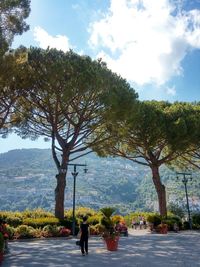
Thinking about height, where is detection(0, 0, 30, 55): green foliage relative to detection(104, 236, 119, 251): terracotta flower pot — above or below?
above

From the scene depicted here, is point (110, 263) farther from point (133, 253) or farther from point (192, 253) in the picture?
point (192, 253)

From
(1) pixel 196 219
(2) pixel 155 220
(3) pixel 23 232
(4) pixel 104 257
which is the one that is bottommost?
(4) pixel 104 257

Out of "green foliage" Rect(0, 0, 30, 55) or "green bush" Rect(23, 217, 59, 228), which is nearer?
"green foliage" Rect(0, 0, 30, 55)

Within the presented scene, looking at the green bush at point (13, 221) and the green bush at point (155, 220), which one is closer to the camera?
the green bush at point (13, 221)

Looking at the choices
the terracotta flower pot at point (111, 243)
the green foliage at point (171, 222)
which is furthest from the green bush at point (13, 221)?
the green foliage at point (171, 222)

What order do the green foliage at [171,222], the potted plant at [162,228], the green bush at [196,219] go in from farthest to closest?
the green bush at [196,219]
the green foliage at [171,222]
the potted plant at [162,228]

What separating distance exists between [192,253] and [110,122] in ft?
40.8

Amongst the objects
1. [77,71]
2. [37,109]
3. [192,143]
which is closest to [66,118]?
[37,109]

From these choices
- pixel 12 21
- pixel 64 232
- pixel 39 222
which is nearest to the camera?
pixel 12 21

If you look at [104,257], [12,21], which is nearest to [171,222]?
[104,257]

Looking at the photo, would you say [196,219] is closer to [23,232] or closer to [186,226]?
[186,226]

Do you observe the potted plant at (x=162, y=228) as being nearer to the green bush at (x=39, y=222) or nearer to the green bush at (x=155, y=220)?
the green bush at (x=155, y=220)

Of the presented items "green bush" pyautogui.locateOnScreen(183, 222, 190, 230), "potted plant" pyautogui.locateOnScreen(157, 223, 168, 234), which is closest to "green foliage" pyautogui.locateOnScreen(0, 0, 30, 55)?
"potted plant" pyautogui.locateOnScreen(157, 223, 168, 234)

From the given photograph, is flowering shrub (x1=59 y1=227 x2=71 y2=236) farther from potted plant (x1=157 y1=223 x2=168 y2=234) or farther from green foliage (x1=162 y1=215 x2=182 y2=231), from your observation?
green foliage (x1=162 y1=215 x2=182 y2=231)
